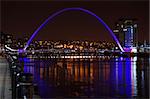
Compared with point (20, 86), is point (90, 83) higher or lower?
lower

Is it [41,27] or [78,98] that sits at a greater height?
[41,27]

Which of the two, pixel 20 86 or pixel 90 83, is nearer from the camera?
pixel 20 86

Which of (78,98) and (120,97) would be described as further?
(120,97)

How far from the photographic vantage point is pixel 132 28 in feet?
511

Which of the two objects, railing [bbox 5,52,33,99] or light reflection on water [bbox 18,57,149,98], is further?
light reflection on water [bbox 18,57,149,98]

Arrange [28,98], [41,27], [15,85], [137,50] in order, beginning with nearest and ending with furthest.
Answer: [15,85], [28,98], [41,27], [137,50]

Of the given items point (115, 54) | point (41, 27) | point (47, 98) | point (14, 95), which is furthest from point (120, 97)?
point (115, 54)

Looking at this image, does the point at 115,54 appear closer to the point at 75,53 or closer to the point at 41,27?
the point at 75,53

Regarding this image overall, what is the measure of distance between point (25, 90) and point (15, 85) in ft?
3.67

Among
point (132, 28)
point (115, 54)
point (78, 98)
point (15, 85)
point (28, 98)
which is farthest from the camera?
point (132, 28)

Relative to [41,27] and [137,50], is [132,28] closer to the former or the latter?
[137,50]

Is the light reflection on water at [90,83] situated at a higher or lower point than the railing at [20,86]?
lower

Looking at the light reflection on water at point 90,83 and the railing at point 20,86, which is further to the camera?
the light reflection on water at point 90,83

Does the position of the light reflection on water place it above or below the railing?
below
